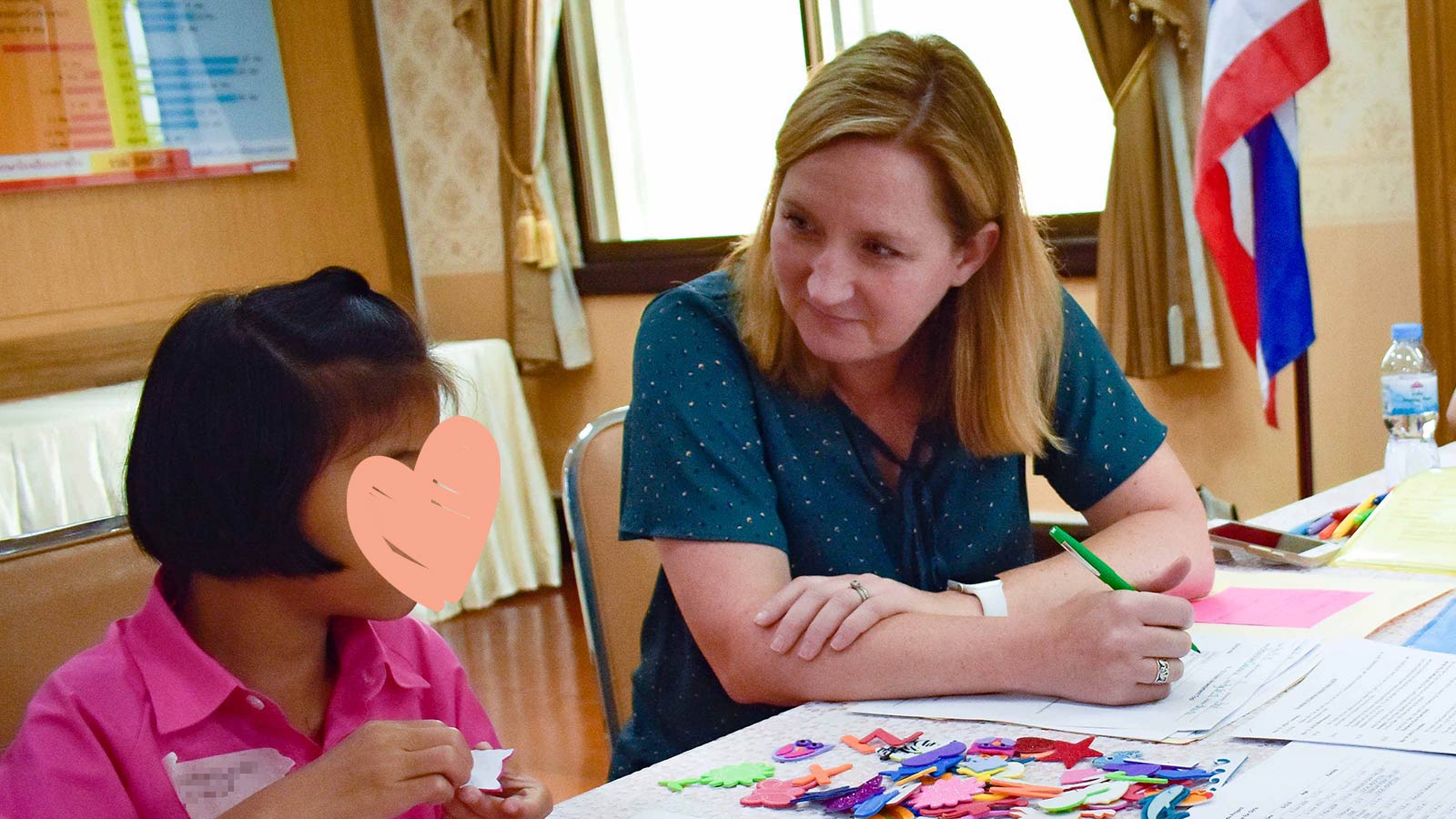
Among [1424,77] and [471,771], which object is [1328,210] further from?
[471,771]

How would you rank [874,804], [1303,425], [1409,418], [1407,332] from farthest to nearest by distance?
[1303,425], [1409,418], [1407,332], [874,804]

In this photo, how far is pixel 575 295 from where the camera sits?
16.1ft

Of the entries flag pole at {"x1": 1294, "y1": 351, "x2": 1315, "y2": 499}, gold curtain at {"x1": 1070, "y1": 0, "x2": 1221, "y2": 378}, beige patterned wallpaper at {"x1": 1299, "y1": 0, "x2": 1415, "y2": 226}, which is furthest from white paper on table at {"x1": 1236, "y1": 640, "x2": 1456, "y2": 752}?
gold curtain at {"x1": 1070, "y1": 0, "x2": 1221, "y2": 378}

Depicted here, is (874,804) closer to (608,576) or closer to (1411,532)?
(608,576)

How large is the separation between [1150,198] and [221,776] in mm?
2925

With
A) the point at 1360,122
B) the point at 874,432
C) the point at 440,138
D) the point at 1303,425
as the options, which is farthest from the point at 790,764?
the point at 440,138

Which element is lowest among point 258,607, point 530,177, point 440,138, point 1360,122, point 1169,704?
point 1169,704

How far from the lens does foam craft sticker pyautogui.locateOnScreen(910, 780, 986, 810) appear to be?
957mm

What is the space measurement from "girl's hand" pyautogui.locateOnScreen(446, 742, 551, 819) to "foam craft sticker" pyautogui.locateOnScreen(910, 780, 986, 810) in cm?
25

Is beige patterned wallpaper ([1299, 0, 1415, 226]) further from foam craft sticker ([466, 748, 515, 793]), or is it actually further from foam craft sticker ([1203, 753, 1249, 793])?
foam craft sticker ([466, 748, 515, 793])

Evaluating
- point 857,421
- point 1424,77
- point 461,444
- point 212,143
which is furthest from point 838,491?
point 212,143

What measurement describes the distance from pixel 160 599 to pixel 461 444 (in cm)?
34

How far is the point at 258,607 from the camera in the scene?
866mm

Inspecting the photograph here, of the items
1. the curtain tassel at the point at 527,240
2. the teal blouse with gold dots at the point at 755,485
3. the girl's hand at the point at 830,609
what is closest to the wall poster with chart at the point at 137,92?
the curtain tassel at the point at 527,240
